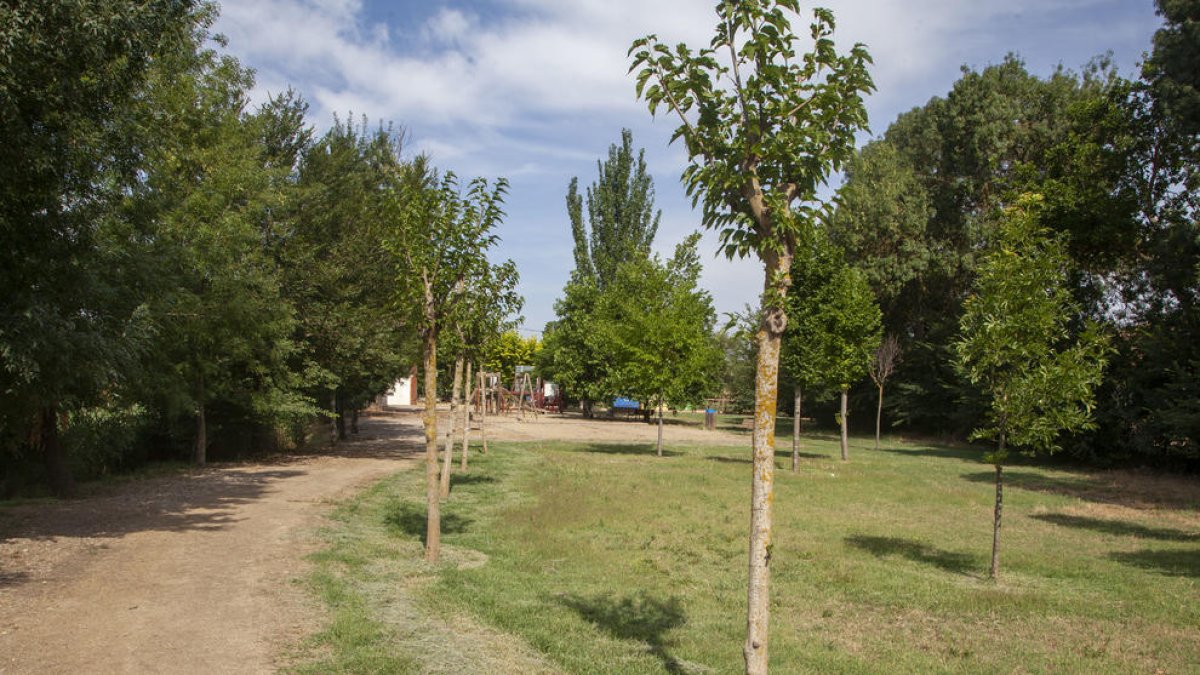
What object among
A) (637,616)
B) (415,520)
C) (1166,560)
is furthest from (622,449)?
(637,616)

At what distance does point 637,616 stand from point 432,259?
4.89m

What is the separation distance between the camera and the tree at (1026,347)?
9.48 meters

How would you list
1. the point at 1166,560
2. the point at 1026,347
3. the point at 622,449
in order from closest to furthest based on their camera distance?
the point at 1026,347 → the point at 1166,560 → the point at 622,449

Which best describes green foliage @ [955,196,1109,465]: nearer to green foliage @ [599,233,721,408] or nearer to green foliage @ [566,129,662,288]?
green foliage @ [599,233,721,408]

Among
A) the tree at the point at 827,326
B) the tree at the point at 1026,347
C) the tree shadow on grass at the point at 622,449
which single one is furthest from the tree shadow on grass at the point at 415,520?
the tree shadow on grass at the point at 622,449

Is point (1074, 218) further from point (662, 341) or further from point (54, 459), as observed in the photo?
point (54, 459)

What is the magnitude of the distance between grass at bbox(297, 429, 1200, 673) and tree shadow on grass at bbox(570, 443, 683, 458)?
929cm

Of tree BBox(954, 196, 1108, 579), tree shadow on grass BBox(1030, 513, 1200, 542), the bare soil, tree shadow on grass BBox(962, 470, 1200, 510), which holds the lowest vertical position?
tree shadow on grass BBox(962, 470, 1200, 510)

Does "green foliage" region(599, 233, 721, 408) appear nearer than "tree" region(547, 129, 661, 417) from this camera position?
Yes

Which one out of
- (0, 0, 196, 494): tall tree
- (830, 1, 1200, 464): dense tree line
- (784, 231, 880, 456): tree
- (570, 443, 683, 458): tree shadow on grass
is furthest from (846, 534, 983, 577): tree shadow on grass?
(570, 443, 683, 458): tree shadow on grass

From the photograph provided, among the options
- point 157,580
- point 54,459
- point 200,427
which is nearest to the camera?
point 157,580

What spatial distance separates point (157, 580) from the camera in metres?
7.58

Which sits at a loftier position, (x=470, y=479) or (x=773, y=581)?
(x=773, y=581)

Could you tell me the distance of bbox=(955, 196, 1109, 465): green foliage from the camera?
950 centimetres
